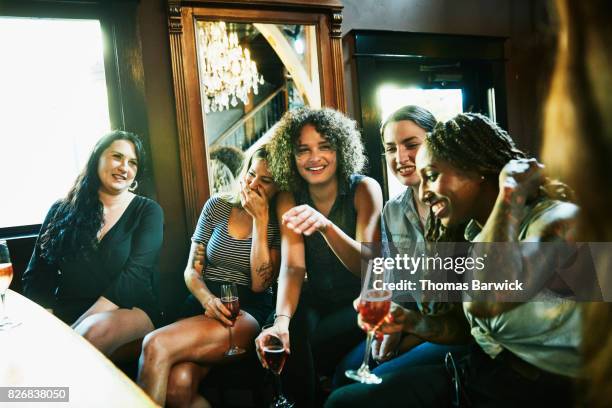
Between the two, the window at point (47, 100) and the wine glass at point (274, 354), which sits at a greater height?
the window at point (47, 100)

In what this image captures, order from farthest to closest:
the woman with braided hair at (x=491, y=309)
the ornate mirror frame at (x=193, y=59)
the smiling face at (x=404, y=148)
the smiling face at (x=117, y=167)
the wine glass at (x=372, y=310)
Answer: the ornate mirror frame at (x=193, y=59)
the smiling face at (x=117, y=167)
the smiling face at (x=404, y=148)
the wine glass at (x=372, y=310)
the woman with braided hair at (x=491, y=309)

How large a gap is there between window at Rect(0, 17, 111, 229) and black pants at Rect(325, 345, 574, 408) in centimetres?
117

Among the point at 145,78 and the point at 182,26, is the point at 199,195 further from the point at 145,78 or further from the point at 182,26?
the point at 182,26

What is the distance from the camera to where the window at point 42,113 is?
151 centimetres

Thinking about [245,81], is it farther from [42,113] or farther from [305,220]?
[305,220]

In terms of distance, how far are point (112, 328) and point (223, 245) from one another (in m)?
→ 0.45

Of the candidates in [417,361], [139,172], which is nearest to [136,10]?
[139,172]

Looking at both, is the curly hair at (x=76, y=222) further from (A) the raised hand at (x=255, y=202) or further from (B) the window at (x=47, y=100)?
(A) the raised hand at (x=255, y=202)

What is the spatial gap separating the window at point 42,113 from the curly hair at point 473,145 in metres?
1.20

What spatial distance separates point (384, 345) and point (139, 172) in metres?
1.08

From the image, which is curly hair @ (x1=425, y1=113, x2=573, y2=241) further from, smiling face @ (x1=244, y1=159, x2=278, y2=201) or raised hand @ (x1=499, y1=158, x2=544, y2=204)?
smiling face @ (x1=244, y1=159, x2=278, y2=201)

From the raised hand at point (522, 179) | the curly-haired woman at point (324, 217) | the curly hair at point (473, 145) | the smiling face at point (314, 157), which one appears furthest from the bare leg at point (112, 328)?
the raised hand at point (522, 179)

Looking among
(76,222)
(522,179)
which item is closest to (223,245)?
(76,222)

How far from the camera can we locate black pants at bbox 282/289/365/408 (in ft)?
4.22
